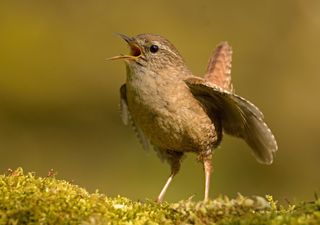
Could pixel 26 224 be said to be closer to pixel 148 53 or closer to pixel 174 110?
pixel 174 110

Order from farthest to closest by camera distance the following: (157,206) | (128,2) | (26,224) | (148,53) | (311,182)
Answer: (128,2) < (311,182) < (148,53) < (157,206) < (26,224)

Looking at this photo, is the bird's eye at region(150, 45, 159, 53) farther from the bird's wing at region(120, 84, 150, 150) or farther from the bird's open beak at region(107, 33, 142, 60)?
the bird's wing at region(120, 84, 150, 150)

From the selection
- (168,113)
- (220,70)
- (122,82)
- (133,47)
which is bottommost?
(168,113)

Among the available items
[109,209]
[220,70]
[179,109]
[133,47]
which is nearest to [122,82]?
[220,70]

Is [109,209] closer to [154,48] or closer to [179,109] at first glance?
[179,109]

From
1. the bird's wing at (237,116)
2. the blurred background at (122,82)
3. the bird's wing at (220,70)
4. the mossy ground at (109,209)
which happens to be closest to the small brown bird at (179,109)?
the bird's wing at (237,116)

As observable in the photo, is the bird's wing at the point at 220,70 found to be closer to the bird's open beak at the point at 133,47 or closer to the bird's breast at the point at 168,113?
the bird's open beak at the point at 133,47

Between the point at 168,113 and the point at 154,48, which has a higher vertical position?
the point at 154,48

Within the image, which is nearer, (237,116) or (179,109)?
(179,109)

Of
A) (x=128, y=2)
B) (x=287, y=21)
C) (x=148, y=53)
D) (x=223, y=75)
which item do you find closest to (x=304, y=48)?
(x=287, y=21)
